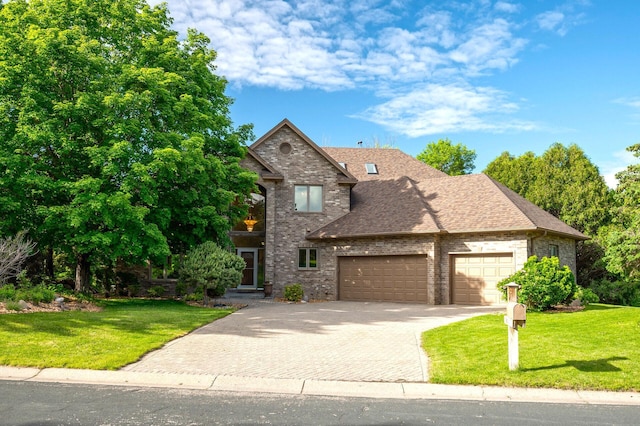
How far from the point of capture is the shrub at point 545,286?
16.4 meters

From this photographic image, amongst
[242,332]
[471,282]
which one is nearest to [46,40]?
[242,332]

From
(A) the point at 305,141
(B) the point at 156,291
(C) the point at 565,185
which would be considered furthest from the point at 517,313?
(C) the point at 565,185

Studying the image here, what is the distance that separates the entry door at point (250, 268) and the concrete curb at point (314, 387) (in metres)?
18.4

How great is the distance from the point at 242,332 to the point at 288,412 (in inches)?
268

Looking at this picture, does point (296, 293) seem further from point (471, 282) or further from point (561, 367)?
point (561, 367)

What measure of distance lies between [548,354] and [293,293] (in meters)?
15.1

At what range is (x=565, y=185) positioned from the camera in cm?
3431

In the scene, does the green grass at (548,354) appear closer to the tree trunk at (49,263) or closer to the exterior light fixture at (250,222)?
the exterior light fixture at (250,222)

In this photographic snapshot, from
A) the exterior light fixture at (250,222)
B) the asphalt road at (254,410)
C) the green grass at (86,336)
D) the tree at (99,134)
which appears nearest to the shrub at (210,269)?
the tree at (99,134)

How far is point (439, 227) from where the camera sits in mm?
22719

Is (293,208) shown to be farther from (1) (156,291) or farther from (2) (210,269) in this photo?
(2) (210,269)

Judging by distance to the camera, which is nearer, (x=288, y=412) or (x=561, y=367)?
(x=288, y=412)

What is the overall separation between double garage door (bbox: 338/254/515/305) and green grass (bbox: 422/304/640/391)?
7.80 meters

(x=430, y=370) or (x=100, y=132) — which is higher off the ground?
(x=100, y=132)
